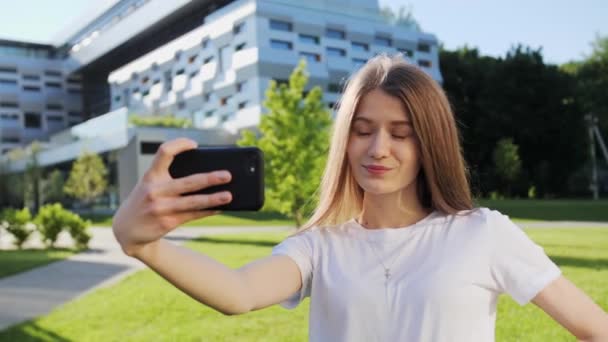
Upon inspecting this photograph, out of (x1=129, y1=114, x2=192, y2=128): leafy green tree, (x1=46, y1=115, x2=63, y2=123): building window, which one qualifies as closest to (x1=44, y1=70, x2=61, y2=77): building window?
(x1=46, y1=115, x2=63, y2=123): building window

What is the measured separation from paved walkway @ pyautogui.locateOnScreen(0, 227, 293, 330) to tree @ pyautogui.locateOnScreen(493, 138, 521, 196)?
98.3 feet

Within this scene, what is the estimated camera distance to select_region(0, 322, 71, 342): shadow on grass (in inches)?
248

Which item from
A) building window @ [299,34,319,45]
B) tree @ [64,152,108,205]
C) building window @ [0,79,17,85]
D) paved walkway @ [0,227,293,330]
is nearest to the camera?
paved walkway @ [0,227,293,330]

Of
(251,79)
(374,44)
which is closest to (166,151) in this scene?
(251,79)

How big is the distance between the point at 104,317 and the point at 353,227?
5.87m

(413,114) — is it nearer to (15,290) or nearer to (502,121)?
(15,290)

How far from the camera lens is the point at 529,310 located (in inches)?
257

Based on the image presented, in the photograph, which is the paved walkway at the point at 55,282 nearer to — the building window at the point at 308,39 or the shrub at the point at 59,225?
the shrub at the point at 59,225

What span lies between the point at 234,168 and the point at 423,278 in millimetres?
703

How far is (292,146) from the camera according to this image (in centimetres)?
1748

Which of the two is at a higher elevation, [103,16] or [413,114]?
[103,16]

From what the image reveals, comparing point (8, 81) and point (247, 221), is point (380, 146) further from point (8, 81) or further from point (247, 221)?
point (8, 81)

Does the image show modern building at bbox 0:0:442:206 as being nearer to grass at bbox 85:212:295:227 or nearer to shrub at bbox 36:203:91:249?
grass at bbox 85:212:295:227

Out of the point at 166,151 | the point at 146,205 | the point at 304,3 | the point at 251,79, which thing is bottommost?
the point at 146,205
